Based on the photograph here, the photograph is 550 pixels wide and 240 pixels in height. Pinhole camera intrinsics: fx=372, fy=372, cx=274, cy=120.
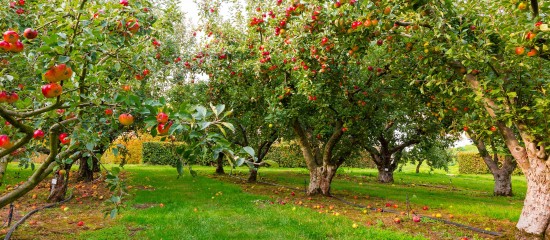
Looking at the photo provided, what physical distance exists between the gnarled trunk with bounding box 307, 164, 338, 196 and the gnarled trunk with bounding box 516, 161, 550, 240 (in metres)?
6.30

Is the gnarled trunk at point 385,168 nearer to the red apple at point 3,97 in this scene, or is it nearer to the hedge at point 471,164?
the hedge at point 471,164

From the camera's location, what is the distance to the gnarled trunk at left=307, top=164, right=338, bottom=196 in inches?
485

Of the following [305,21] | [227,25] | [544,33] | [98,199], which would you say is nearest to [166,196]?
[98,199]

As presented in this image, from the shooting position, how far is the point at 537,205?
634cm

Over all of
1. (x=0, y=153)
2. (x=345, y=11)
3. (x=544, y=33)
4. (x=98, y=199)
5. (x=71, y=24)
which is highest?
(x=345, y=11)

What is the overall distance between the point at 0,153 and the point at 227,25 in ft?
34.2

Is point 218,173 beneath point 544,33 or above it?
beneath

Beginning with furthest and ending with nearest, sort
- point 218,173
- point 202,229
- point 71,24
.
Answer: point 218,173 → point 202,229 → point 71,24

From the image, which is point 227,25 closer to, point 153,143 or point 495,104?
point 495,104

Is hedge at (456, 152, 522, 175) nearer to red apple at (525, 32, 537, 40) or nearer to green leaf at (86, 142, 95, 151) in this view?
red apple at (525, 32, 537, 40)

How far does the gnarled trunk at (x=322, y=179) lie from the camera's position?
12312 millimetres

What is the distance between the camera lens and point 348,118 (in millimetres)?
10922

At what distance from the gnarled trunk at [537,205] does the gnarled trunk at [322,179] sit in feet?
20.7

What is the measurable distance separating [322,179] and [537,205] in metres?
6.75
